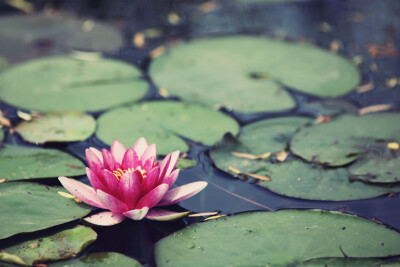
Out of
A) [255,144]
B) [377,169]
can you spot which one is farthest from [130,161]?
[377,169]

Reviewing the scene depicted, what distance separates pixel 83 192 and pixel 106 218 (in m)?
0.17

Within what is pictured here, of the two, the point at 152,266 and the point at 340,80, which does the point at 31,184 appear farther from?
the point at 340,80

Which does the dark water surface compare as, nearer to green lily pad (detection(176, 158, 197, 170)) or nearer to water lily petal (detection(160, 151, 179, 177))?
green lily pad (detection(176, 158, 197, 170))

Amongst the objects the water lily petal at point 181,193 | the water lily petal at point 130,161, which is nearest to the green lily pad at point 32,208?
the water lily petal at point 130,161

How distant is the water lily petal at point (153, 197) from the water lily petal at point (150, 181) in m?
0.04

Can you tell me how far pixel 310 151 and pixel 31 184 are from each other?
1591mm

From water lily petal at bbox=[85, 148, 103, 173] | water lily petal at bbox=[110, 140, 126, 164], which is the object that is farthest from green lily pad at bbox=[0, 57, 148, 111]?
water lily petal at bbox=[85, 148, 103, 173]

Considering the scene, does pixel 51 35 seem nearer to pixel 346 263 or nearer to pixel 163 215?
pixel 163 215

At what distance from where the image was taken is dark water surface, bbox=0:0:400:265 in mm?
2316

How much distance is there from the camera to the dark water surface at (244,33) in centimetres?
232

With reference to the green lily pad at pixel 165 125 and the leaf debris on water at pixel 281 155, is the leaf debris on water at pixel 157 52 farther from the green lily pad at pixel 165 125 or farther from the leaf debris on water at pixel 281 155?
the leaf debris on water at pixel 281 155

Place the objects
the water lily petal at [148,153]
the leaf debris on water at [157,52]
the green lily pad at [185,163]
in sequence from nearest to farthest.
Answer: the water lily petal at [148,153] → the green lily pad at [185,163] → the leaf debris on water at [157,52]

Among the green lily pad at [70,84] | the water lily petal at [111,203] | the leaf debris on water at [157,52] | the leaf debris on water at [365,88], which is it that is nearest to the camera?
the water lily petal at [111,203]

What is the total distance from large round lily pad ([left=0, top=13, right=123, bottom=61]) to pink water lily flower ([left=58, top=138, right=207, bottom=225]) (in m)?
2.21
